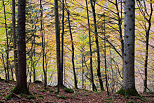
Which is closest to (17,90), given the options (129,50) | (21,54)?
(21,54)

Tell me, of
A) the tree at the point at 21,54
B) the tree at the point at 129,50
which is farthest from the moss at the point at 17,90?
the tree at the point at 129,50

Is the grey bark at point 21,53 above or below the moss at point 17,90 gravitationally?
above

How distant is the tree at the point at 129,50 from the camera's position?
6.28 meters

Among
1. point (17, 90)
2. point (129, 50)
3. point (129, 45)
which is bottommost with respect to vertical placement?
point (17, 90)

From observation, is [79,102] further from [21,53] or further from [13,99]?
[21,53]

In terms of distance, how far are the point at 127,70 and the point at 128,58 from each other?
2.03 feet

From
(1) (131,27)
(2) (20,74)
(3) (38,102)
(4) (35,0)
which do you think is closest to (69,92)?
(3) (38,102)

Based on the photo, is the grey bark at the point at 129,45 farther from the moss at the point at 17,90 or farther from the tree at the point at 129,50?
the moss at the point at 17,90

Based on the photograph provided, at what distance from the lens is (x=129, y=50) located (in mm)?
6344

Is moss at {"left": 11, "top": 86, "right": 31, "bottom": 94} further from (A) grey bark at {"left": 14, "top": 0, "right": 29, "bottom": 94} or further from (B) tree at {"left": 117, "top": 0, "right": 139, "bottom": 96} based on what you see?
(B) tree at {"left": 117, "top": 0, "right": 139, "bottom": 96}

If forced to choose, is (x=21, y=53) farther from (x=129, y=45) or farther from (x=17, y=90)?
(x=129, y=45)

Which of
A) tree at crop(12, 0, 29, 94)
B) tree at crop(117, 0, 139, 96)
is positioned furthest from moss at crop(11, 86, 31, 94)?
tree at crop(117, 0, 139, 96)

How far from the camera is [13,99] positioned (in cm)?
495

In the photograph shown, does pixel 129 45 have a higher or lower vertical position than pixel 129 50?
higher
